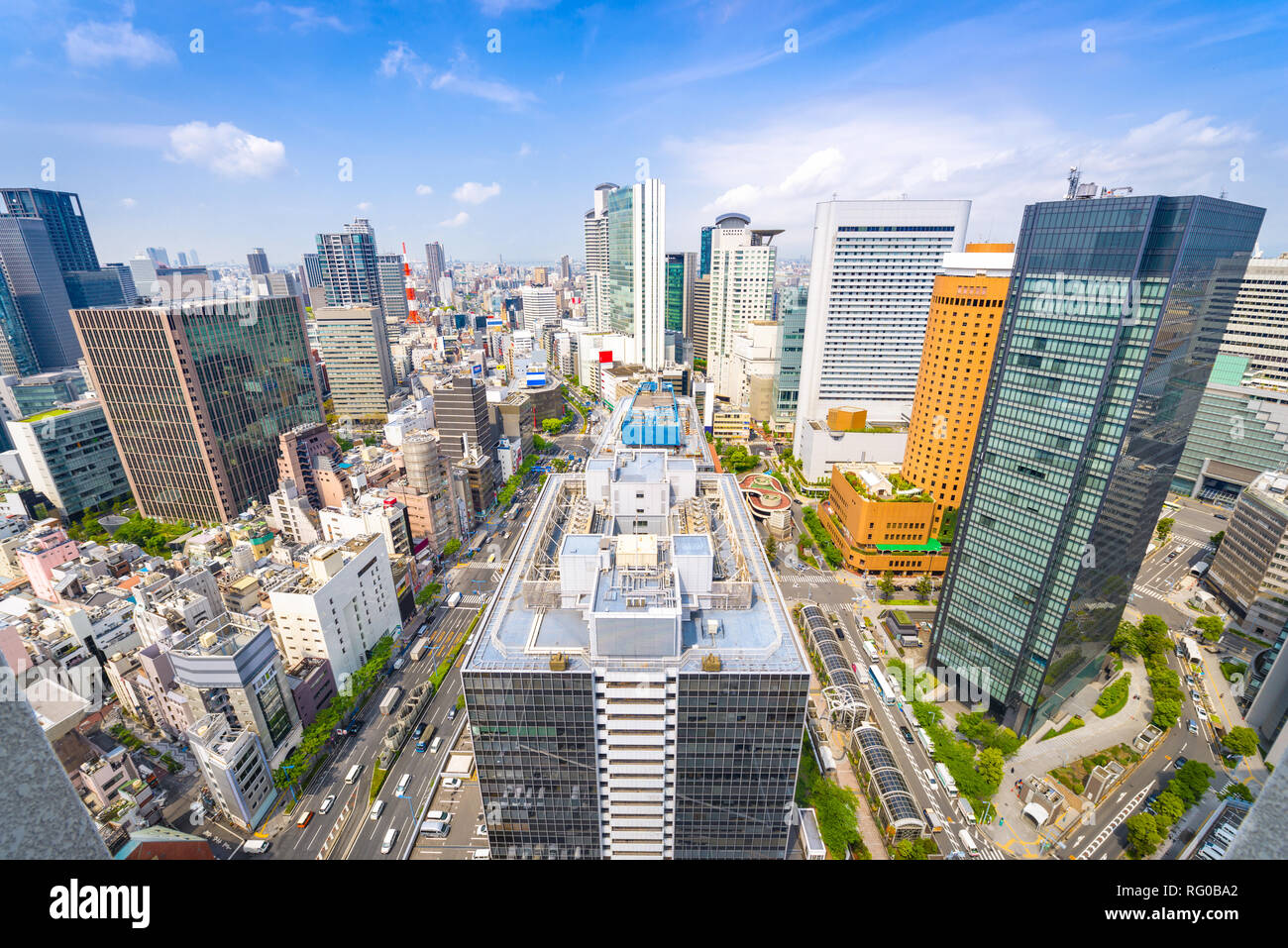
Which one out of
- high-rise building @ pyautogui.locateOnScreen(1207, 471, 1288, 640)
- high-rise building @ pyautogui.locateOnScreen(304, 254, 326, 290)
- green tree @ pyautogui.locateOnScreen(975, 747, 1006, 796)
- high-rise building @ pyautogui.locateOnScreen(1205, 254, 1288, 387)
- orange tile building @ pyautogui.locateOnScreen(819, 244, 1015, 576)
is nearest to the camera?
green tree @ pyautogui.locateOnScreen(975, 747, 1006, 796)

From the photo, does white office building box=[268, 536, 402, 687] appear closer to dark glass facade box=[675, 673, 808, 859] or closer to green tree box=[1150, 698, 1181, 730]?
dark glass facade box=[675, 673, 808, 859]

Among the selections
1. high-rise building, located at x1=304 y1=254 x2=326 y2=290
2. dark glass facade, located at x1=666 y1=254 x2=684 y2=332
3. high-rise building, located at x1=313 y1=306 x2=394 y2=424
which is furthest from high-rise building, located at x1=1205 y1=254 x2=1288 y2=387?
high-rise building, located at x1=304 y1=254 x2=326 y2=290

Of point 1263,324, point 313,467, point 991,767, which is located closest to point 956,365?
point 991,767

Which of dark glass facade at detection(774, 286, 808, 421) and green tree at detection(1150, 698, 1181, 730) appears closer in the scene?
green tree at detection(1150, 698, 1181, 730)

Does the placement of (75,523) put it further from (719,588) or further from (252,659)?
(719,588)

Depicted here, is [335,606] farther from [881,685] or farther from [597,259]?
[597,259]

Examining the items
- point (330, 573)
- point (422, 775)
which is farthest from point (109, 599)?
point (422, 775)
